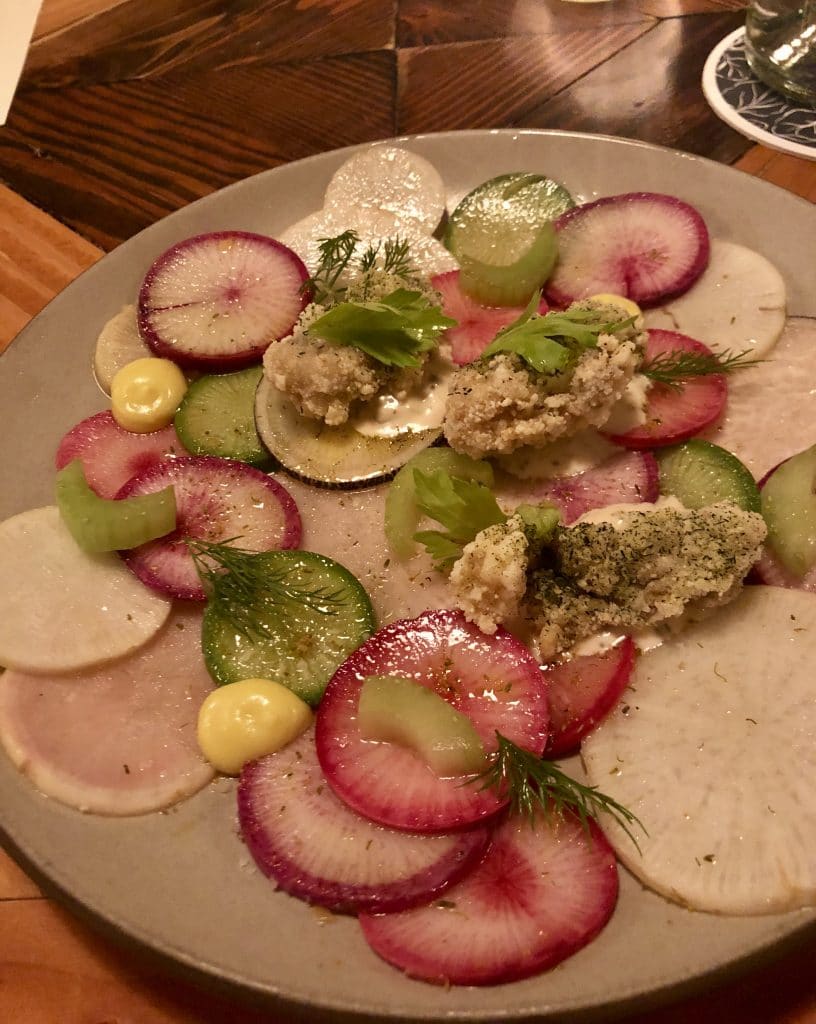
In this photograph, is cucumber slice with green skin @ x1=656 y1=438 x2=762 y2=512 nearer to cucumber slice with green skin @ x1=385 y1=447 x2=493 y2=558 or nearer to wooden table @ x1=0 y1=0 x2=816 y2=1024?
cucumber slice with green skin @ x1=385 y1=447 x2=493 y2=558

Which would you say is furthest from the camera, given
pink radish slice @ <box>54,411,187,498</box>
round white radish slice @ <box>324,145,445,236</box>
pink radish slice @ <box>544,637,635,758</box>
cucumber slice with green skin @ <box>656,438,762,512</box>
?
round white radish slice @ <box>324,145,445,236</box>

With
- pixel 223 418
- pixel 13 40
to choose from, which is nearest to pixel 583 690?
pixel 223 418

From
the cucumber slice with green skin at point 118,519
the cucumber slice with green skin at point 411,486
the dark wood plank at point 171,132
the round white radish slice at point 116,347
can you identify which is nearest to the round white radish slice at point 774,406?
the cucumber slice with green skin at point 411,486

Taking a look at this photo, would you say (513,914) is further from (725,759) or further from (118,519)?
(118,519)

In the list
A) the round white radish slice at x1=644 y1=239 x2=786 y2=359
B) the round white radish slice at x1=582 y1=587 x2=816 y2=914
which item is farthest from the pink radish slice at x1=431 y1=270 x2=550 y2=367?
the round white radish slice at x1=582 y1=587 x2=816 y2=914

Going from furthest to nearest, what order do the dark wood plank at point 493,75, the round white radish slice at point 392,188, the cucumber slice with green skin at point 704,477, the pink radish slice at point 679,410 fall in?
the dark wood plank at point 493,75 < the round white radish slice at point 392,188 < the pink radish slice at point 679,410 < the cucumber slice with green skin at point 704,477

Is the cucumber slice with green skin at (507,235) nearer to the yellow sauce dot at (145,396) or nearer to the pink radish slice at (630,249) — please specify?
the pink radish slice at (630,249)
